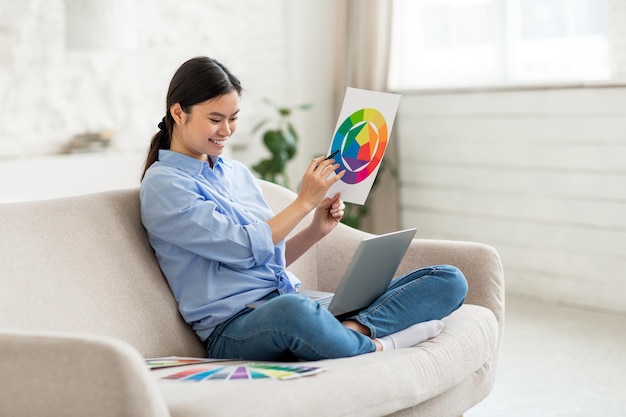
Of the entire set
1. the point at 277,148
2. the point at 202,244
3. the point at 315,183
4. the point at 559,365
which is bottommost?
the point at 559,365

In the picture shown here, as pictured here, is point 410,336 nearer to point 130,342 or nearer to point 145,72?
point 130,342

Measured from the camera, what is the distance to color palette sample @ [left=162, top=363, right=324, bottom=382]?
1.68 metres

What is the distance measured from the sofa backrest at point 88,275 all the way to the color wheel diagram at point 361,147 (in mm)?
525

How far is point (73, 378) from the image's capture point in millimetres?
1451

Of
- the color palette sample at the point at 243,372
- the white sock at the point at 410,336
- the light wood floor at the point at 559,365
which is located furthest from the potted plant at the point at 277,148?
the color palette sample at the point at 243,372

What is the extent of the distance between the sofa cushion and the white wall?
228 centimetres

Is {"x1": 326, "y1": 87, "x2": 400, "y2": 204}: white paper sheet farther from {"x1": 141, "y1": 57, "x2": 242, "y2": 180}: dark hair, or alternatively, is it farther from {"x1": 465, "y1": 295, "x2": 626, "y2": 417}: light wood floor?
{"x1": 465, "y1": 295, "x2": 626, "y2": 417}: light wood floor

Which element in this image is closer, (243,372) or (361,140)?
(243,372)

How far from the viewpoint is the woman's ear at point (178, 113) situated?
2.11 meters

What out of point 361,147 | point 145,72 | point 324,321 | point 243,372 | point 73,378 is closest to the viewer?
point 73,378

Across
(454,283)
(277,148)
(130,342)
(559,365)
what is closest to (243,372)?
(130,342)

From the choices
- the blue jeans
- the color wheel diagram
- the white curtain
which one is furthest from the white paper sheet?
the white curtain

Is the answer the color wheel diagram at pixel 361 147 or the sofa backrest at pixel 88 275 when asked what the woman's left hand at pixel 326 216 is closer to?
the color wheel diagram at pixel 361 147

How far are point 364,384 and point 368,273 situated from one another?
38 centimetres
